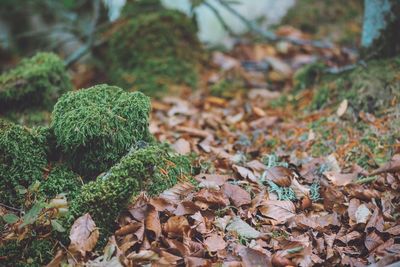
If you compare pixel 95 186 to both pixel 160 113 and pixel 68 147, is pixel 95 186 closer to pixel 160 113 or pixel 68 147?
pixel 68 147

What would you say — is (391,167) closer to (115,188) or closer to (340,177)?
(340,177)

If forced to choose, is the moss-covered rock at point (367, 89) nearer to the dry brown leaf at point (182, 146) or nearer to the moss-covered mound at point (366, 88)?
the moss-covered mound at point (366, 88)

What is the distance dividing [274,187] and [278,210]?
235 mm

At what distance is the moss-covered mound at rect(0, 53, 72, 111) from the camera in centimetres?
376

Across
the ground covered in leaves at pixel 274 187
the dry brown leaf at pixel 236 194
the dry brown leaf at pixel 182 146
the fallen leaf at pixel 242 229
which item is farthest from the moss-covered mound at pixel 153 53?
the fallen leaf at pixel 242 229

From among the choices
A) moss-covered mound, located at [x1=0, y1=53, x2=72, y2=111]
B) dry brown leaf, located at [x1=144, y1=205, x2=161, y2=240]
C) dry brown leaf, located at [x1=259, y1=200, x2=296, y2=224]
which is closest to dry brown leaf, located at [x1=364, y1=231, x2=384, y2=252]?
dry brown leaf, located at [x1=259, y1=200, x2=296, y2=224]

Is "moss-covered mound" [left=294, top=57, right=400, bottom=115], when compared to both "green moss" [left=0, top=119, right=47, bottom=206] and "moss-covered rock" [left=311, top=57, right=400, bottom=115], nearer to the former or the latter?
"moss-covered rock" [left=311, top=57, right=400, bottom=115]

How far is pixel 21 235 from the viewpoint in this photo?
7.09 ft

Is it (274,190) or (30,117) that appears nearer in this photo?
(274,190)

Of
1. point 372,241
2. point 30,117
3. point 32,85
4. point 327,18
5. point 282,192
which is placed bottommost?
point 372,241

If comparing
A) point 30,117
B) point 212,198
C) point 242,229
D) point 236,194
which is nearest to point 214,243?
point 242,229

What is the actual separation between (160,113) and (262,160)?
1380mm

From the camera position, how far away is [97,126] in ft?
8.18

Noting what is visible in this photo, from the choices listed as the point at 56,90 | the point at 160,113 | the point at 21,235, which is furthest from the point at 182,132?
the point at 21,235
